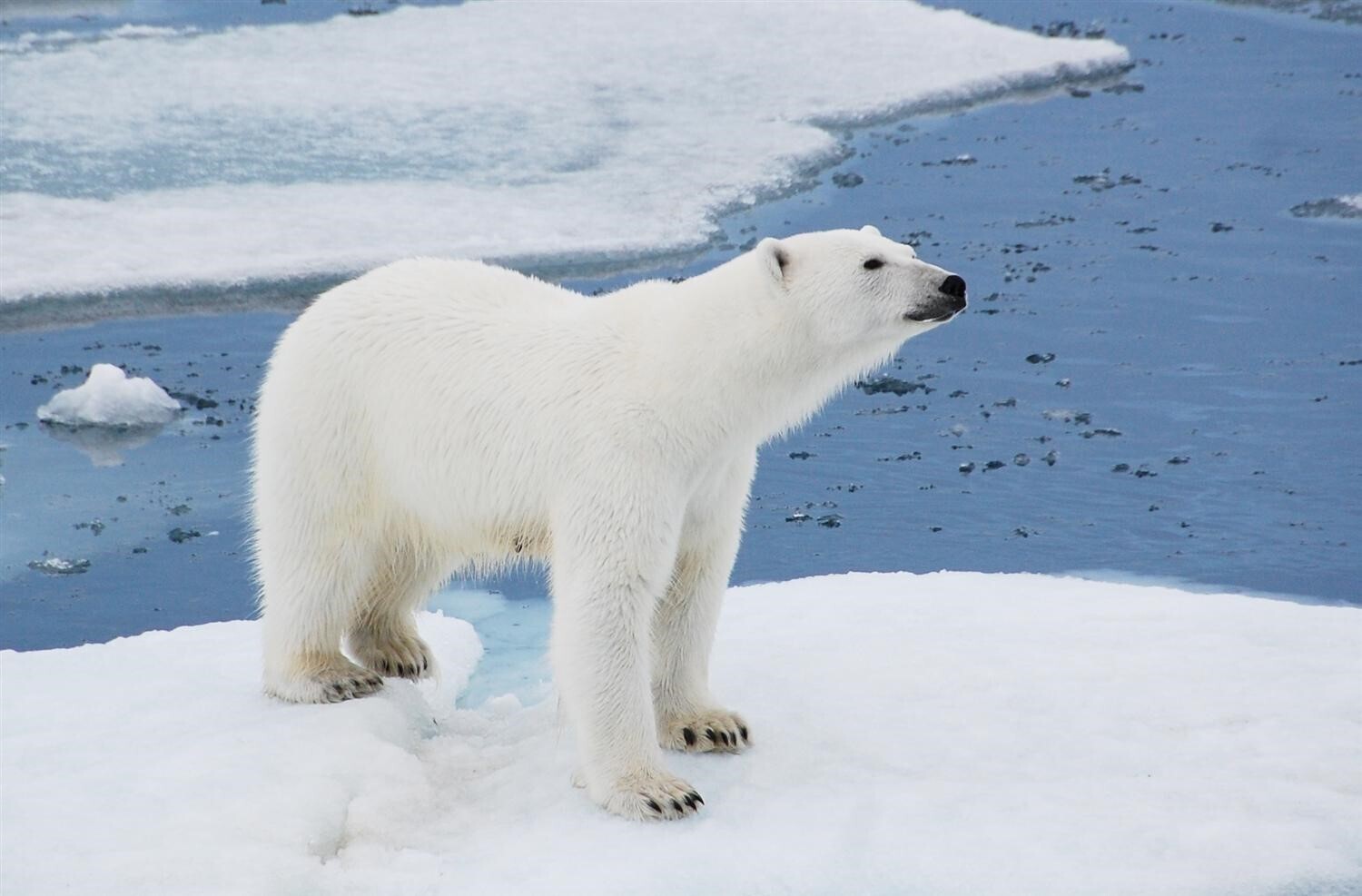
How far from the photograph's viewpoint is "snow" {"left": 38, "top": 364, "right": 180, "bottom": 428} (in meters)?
6.38

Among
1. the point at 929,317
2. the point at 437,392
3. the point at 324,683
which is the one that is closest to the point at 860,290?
the point at 929,317

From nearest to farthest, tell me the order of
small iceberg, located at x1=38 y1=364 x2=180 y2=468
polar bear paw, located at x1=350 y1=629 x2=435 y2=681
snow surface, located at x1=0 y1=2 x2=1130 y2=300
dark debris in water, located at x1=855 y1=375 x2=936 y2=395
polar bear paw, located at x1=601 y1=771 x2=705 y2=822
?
1. polar bear paw, located at x1=601 y1=771 x2=705 y2=822
2. polar bear paw, located at x1=350 y1=629 x2=435 y2=681
3. small iceberg, located at x1=38 y1=364 x2=180 y2=468
4. dark debris in water, located at x1=855 y1=375 x2=936 y2=395
5. snow surface, located at x1=0 y1=2 x2=1130 y2=300

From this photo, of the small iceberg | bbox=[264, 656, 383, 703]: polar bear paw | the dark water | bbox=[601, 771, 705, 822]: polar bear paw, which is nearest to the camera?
bbox=[601, 771, 705, 822]: polar bear paw

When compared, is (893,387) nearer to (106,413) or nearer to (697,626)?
(106,413)

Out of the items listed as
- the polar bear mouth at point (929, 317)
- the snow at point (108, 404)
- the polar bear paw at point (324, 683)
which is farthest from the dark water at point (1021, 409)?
→ the polar bear mouth at point (929, 317)

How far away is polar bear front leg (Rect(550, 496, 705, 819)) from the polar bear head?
52cm

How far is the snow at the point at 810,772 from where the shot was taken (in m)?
2.89

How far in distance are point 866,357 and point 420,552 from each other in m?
1.22


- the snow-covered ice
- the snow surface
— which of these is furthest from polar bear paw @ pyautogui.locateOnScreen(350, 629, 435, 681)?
the snow-covered ice

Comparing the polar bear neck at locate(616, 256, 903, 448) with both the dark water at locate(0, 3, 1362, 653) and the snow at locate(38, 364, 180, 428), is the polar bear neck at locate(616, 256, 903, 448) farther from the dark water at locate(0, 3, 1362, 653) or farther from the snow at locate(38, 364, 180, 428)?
the snow at locate(38, 364, 180, 428)

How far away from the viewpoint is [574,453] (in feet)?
10.7

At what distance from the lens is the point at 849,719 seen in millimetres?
3582

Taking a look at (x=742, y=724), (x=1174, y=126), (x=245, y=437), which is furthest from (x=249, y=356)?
(x=1174, y=126)

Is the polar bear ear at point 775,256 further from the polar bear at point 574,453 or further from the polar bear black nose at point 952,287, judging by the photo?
the polar bear black nose at point 952,287
